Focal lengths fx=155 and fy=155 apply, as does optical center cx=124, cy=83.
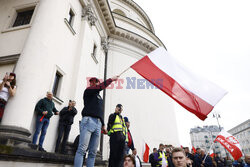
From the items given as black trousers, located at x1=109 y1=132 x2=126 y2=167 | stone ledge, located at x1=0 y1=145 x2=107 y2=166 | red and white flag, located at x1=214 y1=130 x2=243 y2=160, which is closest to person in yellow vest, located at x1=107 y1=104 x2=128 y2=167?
black trousers, located at x1=109 y1=132 x2=126 y2=167

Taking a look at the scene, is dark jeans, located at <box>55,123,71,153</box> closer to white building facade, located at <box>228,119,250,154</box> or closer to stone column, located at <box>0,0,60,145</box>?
stone column, located at <box>0,0,60,145</box>

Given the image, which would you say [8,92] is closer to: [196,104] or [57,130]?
[57,130]

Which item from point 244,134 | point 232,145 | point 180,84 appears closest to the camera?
point 180,84

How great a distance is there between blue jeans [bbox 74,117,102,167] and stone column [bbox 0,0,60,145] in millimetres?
1795

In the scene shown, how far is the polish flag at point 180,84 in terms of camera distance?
12.1 feet

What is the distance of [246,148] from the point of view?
62906 millimetres

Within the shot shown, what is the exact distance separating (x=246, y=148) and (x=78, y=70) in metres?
80.1

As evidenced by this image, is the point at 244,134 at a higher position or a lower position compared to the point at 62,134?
higher

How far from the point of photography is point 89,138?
3553mm

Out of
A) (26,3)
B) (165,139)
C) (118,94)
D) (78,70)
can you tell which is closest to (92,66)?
(78,70)

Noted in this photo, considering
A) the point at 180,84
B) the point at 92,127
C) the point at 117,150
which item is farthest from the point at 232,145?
the point at 92,127

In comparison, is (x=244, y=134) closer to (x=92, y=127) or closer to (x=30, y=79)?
(x=92, y=127)

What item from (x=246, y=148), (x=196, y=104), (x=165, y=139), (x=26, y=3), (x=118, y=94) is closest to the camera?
(x=196, y=104)

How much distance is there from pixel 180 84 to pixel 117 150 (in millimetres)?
2379
